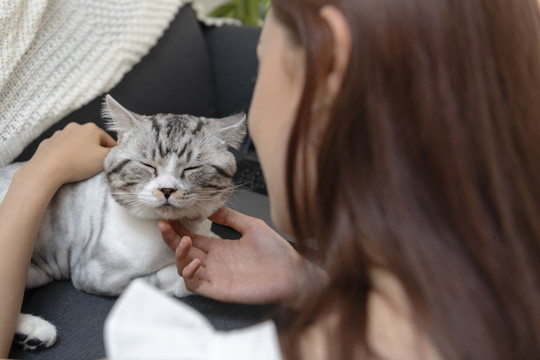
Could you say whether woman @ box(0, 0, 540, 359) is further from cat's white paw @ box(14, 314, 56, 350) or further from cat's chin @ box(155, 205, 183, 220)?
cat's white paw @ box(14, 314, 56, 350)

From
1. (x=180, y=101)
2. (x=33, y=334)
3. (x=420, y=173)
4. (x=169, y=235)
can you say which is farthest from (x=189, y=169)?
(x=180, y=101)

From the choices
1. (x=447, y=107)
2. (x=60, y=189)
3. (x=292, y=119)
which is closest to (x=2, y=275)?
(x=60, y=189)

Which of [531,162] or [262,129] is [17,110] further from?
[531,162]

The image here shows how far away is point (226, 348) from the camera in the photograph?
52 cm

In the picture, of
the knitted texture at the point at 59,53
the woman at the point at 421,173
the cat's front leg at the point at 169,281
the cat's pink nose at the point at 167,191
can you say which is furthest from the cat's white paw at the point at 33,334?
the woman at the point at 421,173

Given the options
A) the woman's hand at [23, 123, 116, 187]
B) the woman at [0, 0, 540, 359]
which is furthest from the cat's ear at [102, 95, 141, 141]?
the woman at [0, 0, 540, 359]

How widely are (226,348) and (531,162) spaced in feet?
1.38

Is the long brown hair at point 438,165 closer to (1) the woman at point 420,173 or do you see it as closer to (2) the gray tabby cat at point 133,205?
(1) the woman at point 420,173

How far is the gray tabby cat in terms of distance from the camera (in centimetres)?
95

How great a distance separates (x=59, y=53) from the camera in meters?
1.33

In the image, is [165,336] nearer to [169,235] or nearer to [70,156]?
[169,235]

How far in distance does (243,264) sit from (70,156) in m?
0.48

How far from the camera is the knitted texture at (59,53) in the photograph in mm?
1187

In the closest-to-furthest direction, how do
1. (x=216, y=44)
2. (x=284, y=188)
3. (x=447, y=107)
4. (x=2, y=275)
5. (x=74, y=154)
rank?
(x=447, y=107), (x=284, y=188), (x=2, y=275), (x=74, y=154), (x=216, y=44)
